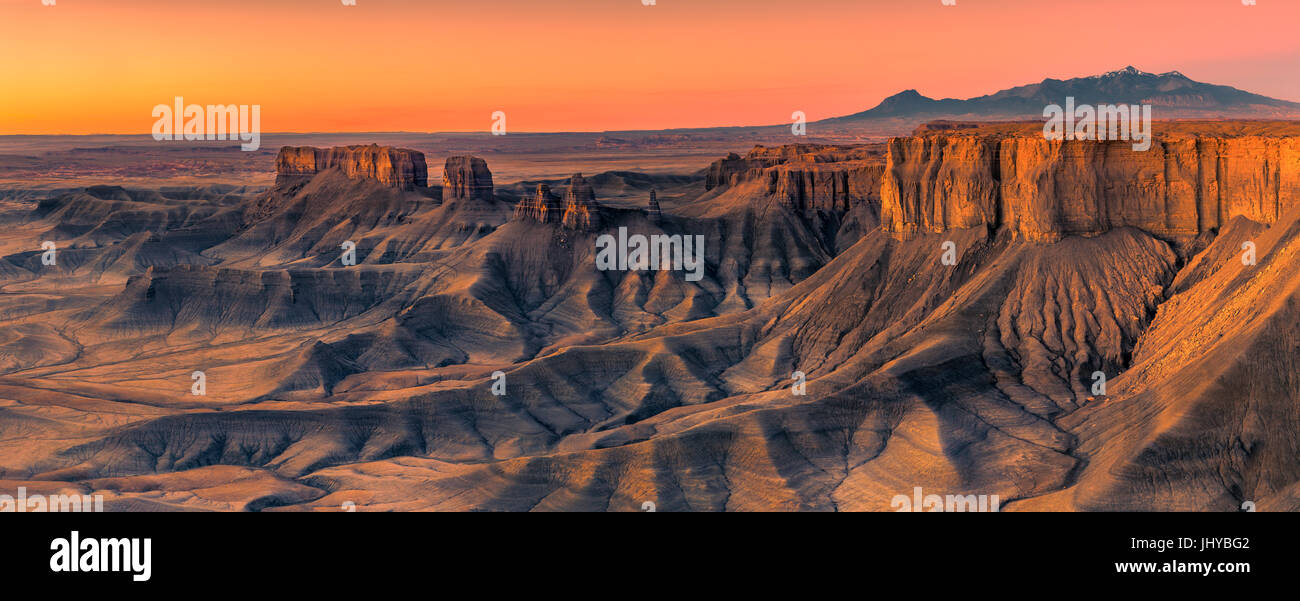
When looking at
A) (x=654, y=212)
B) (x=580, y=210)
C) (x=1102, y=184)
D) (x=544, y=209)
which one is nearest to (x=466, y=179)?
(x=544, y=209)

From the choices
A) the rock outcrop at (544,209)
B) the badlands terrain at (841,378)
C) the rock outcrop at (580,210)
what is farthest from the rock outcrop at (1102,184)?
the rock outcrop at (544,209)

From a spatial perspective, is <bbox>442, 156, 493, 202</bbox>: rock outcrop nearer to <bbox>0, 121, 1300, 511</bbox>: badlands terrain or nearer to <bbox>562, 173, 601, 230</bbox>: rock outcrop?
<bbox>562, 173, 601, 230</bbox>: rock outcrop

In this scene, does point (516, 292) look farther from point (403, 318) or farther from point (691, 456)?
point (691, 456)

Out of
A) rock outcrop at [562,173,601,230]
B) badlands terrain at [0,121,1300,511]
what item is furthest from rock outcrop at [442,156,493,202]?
badlands terrain at [0,121,1300,511]

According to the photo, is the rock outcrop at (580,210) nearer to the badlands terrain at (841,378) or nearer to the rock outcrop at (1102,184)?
the badlands terrain at (841,378)

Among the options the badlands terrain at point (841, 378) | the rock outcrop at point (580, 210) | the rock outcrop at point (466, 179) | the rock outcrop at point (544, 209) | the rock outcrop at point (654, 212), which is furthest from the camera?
the rock outcrop at point (466, 179)
